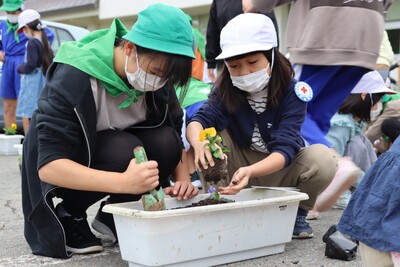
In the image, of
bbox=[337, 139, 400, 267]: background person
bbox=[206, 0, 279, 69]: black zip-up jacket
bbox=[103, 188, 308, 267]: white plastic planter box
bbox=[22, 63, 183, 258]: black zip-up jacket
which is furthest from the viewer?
bbox=[206, 0, 279, 69]: black zip-up jacket

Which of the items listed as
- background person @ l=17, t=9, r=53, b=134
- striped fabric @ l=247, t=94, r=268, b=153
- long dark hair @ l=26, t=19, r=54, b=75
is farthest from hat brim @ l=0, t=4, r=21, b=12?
striped fabric @ l=247, t=94, r=268, b=153

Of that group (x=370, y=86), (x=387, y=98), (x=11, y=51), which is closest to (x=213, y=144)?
(x=370, y=86)

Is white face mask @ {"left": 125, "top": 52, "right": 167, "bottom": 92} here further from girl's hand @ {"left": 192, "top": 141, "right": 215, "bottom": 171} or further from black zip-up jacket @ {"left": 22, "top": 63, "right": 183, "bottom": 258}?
girl's hand @ {"left": 192, "top": 141, "right": 215, "bottom": 171}

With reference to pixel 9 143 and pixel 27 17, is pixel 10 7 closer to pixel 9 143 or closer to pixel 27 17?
pixel 27 17

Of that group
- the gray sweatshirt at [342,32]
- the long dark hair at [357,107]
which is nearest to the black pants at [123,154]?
the gray sweatshirt at [342,32]

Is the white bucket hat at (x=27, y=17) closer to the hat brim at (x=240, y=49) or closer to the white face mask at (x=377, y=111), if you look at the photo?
the white face mask at (x=377, y=111)

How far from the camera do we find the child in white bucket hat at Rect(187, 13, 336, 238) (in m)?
2.22

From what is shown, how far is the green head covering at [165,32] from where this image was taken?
182 cm

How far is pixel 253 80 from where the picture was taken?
7.44 feet

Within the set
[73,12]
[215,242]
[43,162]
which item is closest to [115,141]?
[43,162]

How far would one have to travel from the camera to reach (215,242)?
1.88 m

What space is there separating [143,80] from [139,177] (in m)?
0.37

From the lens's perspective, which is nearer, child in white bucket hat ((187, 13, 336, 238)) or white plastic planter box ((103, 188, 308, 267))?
white plastic planter box ((103, 188, 308, 267))

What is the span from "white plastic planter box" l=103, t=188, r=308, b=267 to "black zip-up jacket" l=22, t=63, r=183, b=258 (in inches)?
9.8
